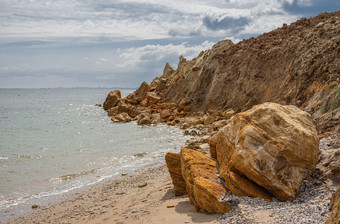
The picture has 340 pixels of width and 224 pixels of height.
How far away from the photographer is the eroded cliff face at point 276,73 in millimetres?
14734

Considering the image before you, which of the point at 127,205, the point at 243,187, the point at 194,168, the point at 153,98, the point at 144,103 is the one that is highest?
the point at 153,98

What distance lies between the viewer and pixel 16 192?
11078 millimetres

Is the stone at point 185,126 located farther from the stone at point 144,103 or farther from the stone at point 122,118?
the stone at point 144,103

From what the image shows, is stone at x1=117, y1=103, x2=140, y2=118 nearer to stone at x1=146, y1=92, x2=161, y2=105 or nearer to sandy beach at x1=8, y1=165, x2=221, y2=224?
stone at x1=146, y1=92, x2=161, y2=105

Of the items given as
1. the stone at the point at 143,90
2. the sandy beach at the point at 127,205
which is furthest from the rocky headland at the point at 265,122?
the stone at the point at 143,90

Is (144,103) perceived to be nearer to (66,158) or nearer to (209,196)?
(66,158)

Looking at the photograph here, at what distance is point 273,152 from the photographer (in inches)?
240

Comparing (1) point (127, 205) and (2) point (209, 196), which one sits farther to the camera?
(1) point (127, 205)

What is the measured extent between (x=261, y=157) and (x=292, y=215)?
1.29m

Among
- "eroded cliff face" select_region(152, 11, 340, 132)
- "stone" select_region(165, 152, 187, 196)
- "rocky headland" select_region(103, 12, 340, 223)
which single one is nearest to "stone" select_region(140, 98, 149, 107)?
"eroded cliff face" select_region(152, 11, 340, 132)

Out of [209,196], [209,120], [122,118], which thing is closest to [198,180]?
[209,196]

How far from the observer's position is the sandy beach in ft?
21.7

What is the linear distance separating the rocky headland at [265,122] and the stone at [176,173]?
27mm

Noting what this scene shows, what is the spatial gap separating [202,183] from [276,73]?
Answer: 58.7ft
